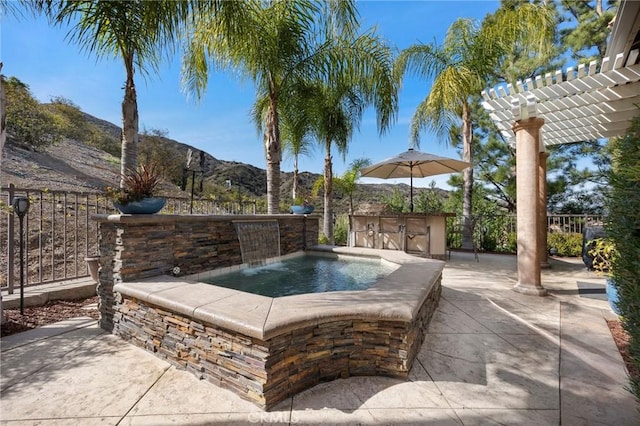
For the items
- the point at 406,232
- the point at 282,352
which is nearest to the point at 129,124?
the point at 282,352

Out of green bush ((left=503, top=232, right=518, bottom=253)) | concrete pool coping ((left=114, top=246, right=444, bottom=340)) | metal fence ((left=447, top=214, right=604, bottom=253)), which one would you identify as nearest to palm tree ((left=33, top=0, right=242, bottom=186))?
concrete pool coping ((left=114, top=246, right=444, bottom=340))

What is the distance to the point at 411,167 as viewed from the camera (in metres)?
7.93

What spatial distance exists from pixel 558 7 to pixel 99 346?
17.9 meters

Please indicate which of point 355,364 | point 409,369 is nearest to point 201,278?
point 355,364

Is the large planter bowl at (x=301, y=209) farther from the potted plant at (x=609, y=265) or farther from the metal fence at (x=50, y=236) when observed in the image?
the potted plant at (x=609, y=265)

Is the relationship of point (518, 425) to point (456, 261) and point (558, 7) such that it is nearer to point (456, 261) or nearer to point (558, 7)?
point (456, 261)

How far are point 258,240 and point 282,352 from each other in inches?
134

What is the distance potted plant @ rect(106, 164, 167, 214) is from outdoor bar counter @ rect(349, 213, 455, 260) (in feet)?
18.9

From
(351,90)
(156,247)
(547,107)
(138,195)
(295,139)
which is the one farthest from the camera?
(295,139)

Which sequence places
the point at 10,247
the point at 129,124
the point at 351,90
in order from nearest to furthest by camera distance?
the point at 10,247 < the point at 129,124 < the point at 351,90

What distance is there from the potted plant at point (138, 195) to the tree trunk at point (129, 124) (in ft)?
2.72

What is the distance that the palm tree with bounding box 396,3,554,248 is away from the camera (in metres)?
6.89

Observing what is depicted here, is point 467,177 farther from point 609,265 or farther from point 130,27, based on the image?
point 130,27

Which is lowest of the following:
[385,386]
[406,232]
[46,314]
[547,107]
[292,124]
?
[385,386]
